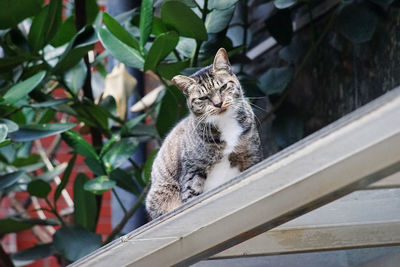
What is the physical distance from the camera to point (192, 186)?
2.17 m

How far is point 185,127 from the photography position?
237 centimetres

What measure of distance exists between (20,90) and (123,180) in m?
0.53

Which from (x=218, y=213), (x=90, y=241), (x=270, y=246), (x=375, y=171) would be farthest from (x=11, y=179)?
(x=375, y=171)

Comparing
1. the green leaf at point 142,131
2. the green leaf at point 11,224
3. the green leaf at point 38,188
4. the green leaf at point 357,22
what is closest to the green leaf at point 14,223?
the green leaf at point 11,224

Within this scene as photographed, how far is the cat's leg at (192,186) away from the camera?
216cm

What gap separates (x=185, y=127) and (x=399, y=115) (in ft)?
4.25

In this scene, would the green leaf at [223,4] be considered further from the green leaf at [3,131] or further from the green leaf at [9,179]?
the green leaf at [9,179]

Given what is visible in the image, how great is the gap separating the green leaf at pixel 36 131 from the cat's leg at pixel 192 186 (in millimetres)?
636

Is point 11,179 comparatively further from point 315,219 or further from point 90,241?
point 315,219

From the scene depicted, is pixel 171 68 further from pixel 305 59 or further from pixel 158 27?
pixel 305 59

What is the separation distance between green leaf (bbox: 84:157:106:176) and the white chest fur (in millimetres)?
684

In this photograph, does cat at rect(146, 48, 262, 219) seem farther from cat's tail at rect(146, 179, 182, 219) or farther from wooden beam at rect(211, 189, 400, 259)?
wooden beam at rect(211, 189, 400, 259)

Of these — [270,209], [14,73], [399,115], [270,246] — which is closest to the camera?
[399,115]

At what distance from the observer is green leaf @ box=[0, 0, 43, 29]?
8.45ft
